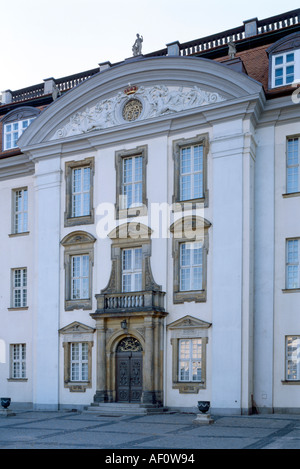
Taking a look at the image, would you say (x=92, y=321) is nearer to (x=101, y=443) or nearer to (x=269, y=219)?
(x=269, y=219)

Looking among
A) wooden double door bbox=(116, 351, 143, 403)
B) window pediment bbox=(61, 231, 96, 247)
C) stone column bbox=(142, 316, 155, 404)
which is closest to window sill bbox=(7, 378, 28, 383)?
wooden double door bbox=(116, 351, 143, 403)

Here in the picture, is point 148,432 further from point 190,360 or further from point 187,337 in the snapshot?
point 187,337

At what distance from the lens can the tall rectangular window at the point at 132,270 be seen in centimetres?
2870

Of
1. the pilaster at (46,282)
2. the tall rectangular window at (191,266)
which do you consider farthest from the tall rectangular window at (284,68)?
the pilaster at (46,282)

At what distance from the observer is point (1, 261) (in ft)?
109

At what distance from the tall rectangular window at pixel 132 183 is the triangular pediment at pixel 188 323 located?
17.1ft

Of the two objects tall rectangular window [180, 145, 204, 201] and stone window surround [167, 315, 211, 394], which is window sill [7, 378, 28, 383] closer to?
stone window surround [167, 315, 211, 394]

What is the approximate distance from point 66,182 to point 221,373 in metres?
11.2

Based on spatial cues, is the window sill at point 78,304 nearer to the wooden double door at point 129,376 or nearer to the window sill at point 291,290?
the wooden double door at point 129,376

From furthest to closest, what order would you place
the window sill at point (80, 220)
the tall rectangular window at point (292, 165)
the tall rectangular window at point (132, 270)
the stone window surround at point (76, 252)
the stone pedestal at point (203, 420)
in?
the window sill at point (80, 220), the stone window surround at point (76, 252), the tall rectangular window at point (132, 270), the tall rectangular window at point (292, 165), the stone pedestal at point (203, 420)

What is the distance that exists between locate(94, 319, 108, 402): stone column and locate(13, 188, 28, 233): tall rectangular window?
7091mm

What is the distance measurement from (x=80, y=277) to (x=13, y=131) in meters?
9.02

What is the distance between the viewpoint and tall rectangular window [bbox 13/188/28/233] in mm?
33156

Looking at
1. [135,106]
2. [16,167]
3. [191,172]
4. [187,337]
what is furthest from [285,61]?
[16,167]
